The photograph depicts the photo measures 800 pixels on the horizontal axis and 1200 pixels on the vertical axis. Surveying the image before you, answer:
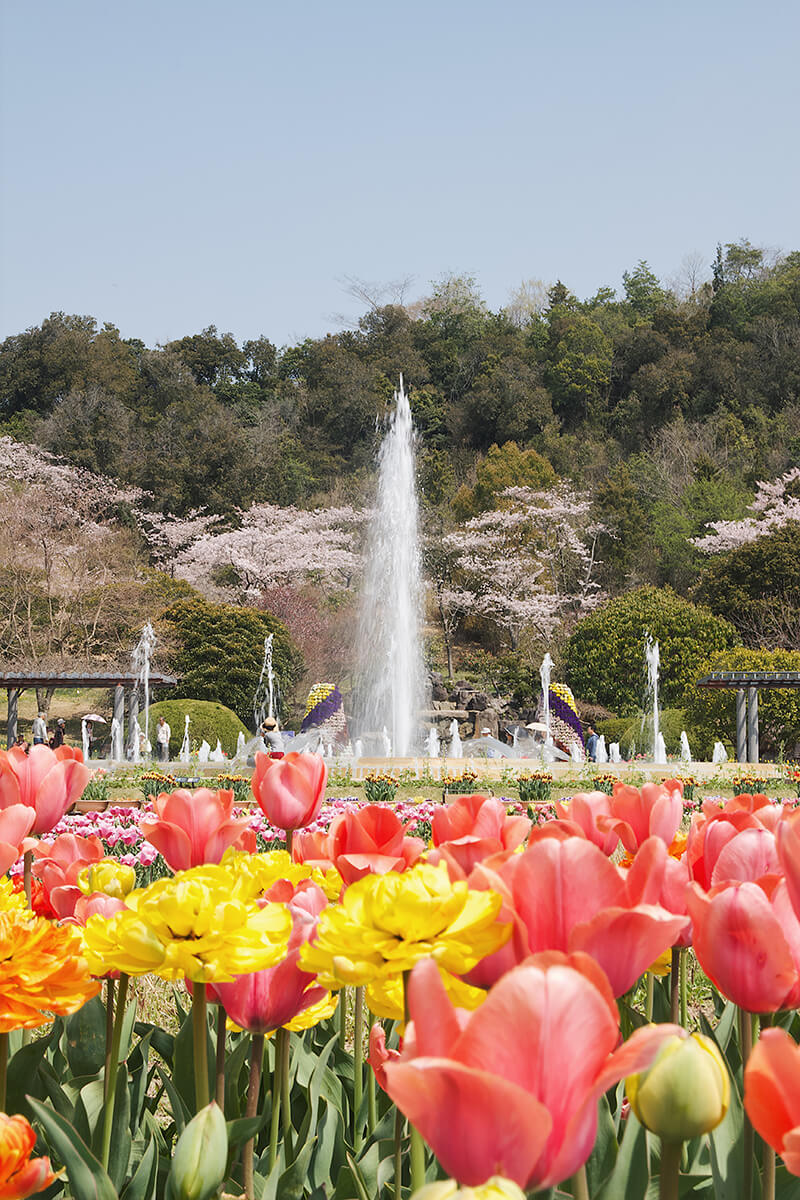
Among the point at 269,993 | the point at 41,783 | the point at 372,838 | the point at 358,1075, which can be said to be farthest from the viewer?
the point at 41,783

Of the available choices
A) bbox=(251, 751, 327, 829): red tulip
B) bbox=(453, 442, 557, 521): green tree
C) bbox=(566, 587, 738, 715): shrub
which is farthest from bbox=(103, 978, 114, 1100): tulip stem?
bbox=(453, 442, 557, 521): green tree

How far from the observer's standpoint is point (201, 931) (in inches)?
35.0

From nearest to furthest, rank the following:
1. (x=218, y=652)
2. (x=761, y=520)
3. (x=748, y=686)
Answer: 1. (x=748, y=686)
2. (x=218, y=652)
3. (x=761, y=520)

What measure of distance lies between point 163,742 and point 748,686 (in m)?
9.22

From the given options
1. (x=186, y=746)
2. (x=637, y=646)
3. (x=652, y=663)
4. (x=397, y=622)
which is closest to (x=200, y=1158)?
(x=186, y=746)

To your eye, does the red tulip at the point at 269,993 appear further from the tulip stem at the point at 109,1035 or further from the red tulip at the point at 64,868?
the red tulip at the point at 64,868

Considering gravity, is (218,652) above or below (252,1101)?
above

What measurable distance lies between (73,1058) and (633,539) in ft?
94.0

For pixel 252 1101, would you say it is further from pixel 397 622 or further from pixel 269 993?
pixel 397 622

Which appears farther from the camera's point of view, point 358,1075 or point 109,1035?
point 358,1075

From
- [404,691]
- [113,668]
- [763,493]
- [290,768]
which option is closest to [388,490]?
[404,691]

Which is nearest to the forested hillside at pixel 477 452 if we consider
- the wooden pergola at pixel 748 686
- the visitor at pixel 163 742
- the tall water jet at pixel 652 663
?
the tall water jet at pixel 652 663

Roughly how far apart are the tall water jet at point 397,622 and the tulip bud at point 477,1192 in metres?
17.4

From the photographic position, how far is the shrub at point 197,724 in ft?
61.9
